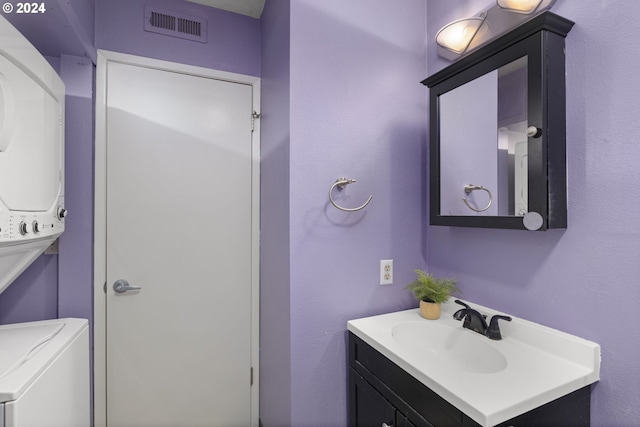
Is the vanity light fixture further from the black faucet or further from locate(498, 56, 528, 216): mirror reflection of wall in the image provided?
the black faucet

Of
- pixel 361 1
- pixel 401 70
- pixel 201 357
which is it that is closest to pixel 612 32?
pixel 401 70

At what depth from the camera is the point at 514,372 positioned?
0.87m

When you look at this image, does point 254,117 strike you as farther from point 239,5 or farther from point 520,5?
point 520,5

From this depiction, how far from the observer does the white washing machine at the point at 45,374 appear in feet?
2.75

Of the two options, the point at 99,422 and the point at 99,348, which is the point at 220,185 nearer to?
the point at 99,348

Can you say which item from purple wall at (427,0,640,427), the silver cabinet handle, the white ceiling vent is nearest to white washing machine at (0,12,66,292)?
the silver cabinet handle

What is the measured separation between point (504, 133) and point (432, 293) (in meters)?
0.70

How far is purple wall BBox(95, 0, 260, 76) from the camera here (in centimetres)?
150

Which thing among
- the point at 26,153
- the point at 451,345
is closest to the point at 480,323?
the point at 451,345

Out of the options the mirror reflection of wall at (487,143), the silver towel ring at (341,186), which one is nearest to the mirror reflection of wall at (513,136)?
the mirror reflection of wall at (487,143)

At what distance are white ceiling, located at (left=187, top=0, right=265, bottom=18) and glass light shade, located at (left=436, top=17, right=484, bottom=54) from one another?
1.03 metres

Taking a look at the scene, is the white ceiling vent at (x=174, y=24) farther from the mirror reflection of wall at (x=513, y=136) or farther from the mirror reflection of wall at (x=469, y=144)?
the mirror reflection of wall at (x=513, y=136)

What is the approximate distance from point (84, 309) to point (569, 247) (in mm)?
2045

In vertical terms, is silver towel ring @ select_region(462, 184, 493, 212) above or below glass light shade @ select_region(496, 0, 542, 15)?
below
